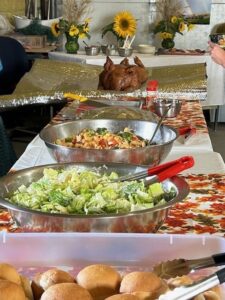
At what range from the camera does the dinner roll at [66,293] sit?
60 centimetres

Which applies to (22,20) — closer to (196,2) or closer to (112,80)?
(196,2)

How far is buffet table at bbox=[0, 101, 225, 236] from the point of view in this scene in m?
1.15

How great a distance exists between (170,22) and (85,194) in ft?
14.2

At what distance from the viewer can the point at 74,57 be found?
4.81m

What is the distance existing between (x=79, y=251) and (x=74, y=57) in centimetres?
414

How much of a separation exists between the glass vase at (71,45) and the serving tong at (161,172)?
3877 mm

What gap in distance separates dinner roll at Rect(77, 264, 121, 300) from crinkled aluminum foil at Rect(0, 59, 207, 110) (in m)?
2.00

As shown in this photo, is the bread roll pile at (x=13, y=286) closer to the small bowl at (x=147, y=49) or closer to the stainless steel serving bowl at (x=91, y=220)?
the stainless steel serving bowl at (x=91, y=220)

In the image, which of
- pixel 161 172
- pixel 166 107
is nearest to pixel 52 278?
pixel 161 172

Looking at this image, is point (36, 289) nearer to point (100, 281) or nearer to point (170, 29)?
point (100, 281)

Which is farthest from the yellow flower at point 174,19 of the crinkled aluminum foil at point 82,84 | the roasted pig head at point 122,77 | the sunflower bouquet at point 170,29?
the roasted pig head at point 122,77

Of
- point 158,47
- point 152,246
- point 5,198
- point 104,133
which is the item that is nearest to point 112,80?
point 104,133

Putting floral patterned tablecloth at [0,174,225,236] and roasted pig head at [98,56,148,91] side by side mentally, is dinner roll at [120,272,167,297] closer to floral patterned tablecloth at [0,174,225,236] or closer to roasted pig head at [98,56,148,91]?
floral patterned tablecloth at [0,174,225,236]

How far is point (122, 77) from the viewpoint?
282 centimetres
